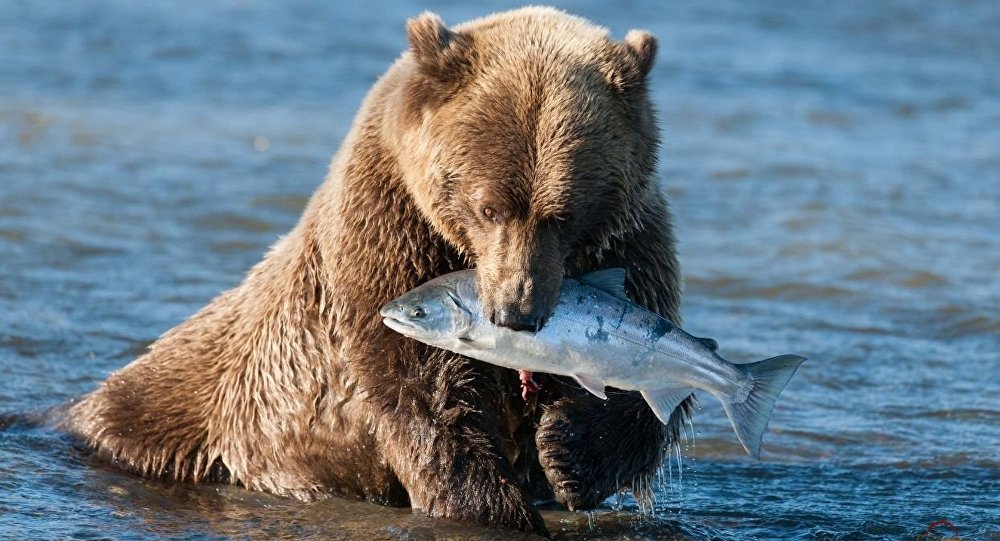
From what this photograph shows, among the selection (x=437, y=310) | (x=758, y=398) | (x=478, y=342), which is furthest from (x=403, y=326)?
(x=758, y=398)

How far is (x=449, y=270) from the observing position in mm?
5965

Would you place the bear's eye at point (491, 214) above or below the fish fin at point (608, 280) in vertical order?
above

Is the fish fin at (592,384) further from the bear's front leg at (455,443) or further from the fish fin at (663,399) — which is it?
the bear's front leg at (455,443)

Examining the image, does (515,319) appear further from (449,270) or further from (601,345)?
(449,270)

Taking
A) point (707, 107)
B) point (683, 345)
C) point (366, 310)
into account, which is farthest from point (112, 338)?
point (707, 107)

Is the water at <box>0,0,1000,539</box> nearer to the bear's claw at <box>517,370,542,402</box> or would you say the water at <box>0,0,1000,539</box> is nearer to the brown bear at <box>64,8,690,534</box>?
the brown bear at <box>64,8,690,534</box>

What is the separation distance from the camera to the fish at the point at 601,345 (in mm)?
5383

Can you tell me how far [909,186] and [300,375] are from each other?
31.3ft

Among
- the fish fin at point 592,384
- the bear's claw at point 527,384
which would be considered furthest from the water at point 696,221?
the fish fin at point 592,384

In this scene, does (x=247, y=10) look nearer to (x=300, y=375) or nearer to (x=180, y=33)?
(x=180, y=33)

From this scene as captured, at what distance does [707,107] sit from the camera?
1816cm

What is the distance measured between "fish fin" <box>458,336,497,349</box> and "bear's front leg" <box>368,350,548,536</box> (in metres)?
0.59

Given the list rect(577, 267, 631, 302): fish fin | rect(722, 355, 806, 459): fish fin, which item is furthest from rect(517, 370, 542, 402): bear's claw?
rect(722, 355, 806, 459): fish fin

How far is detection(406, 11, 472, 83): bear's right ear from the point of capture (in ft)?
18.9
